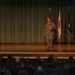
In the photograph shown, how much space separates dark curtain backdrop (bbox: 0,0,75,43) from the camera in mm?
19734

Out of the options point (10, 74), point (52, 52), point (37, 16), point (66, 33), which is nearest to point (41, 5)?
point (37, 16)

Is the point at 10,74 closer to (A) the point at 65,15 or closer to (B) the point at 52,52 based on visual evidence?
(B) the point at 52,52

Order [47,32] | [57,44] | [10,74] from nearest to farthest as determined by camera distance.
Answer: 1. [10,74]
2. [47,32]
3. [57,44]

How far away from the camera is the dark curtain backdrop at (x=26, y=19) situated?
19.7 m

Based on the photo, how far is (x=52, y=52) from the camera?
15.1 metres

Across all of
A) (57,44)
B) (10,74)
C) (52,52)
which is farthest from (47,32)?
(10,74)

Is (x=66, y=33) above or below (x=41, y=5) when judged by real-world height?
below

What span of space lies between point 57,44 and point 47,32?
3184mm

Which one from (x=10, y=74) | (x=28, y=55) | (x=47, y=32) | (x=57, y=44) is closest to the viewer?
(x=10, y=74)

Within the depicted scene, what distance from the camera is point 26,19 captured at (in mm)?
19984

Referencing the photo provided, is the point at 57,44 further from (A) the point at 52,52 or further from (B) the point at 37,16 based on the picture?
(A) the point at 52,52

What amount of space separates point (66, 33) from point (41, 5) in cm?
210

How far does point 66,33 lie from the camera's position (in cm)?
1969

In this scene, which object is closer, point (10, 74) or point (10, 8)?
point (10, 74)
